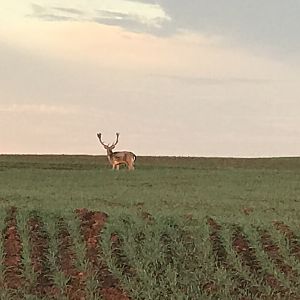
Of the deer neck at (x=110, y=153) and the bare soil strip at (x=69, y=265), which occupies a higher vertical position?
the deer neck at (x=110, y=153)

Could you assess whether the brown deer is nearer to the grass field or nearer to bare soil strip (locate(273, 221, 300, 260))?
the grass field

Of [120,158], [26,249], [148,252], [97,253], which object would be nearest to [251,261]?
[148,252]

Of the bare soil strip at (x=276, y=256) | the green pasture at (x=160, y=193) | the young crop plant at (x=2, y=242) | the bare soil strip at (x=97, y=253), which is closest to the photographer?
the bare soil strip at (x=97, y=253)

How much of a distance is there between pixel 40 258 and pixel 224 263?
9.48 ft

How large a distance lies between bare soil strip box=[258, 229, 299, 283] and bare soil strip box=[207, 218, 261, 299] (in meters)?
0.67

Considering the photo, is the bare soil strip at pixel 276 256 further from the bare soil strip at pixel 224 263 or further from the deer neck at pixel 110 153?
the deer neck at pixel 110 153

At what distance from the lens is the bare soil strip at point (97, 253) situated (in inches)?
479

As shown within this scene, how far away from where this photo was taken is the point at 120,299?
39.3 ft

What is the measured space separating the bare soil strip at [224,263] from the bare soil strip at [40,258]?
2.57 meters

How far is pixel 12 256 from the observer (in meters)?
13.6

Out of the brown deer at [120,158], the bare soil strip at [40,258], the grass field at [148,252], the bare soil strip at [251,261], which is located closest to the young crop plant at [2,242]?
the grass field at [148,252]

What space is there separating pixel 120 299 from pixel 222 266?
178cm

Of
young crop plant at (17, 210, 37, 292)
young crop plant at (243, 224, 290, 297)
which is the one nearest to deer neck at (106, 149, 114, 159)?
young crop plant at (17, 210, 37, 292)

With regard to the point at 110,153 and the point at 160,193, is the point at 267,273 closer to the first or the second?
the point at 160,193
